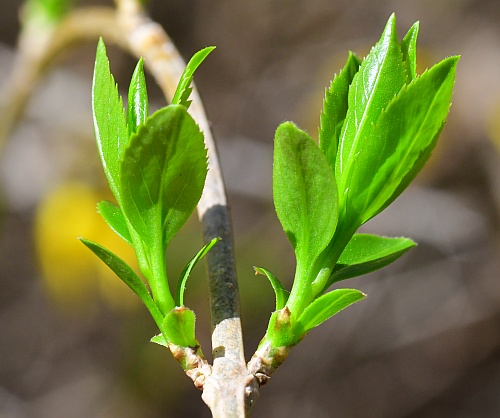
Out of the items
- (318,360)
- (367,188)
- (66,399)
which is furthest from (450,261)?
(367,188)

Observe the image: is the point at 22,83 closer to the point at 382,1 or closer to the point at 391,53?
the point at 391,53

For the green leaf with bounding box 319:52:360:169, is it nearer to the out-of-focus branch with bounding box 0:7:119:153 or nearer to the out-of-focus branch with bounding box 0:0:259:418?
the out-of-focus branch with bounding box 0:0:259:418

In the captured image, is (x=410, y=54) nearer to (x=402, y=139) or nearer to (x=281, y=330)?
(x=402, y=139)

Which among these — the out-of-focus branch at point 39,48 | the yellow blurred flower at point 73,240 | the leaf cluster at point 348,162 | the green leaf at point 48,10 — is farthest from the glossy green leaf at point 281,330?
the yellow blurred flower at point 73,240

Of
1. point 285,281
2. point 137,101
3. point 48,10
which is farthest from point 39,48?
point 285,281

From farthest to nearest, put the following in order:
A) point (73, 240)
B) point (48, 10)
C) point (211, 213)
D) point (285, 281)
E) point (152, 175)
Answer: point (285, 281) → point (73, 240) → point (48, 10) → point (211, 213) → point (152, 175)

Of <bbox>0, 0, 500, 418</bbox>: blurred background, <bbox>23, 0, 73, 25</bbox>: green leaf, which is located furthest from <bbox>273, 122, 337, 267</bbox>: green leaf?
<bbox>0, 0, 500, 418</bbox>: blurred background

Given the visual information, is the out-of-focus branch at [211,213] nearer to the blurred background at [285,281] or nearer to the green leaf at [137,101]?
the green leaf at [137,101]
